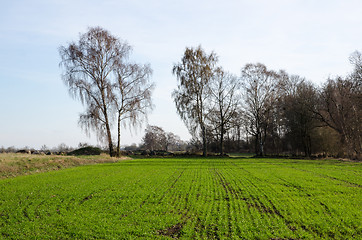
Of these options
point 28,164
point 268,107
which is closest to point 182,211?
point 28,164

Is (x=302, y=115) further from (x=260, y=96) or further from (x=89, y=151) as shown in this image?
(x=89, y=151)

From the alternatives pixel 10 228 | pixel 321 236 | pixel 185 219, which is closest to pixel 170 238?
pixel 185 219

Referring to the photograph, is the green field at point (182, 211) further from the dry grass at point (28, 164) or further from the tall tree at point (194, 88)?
the tall tree at point (194, 88)

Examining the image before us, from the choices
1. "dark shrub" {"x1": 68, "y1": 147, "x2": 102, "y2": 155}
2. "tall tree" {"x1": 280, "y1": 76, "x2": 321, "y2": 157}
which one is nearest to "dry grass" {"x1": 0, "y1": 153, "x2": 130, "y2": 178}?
"dark shrub" {"x1": 68, "y1": 147, "x2": 102, "y2": 155}

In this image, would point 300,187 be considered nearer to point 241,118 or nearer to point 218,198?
point 218,198

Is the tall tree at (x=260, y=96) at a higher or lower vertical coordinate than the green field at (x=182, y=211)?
higher

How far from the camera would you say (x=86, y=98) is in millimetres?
30328

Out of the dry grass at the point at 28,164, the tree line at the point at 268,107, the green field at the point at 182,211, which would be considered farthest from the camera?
the tree line at the point at 268,107

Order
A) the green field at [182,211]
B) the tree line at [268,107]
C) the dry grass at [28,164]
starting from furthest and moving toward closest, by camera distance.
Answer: the tree line at [268,107]
the dry grass at [28,164]
the green field at [182,211]

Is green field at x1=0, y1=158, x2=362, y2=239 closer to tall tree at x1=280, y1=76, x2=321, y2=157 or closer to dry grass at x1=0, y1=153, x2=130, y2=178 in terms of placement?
dry grass at x1=0, y1=153, x2=130, y2=178

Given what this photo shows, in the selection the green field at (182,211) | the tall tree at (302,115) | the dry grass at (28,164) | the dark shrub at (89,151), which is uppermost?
the tall tree at (302,115)

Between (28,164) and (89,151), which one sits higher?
(89,151)

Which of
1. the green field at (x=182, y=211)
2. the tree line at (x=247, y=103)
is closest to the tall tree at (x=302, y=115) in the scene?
the tree line at (x=247, y=103)

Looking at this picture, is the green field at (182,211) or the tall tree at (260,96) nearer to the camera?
the green field at (182,211)
